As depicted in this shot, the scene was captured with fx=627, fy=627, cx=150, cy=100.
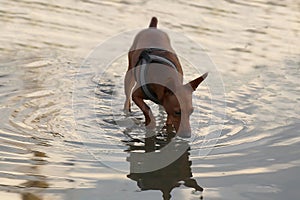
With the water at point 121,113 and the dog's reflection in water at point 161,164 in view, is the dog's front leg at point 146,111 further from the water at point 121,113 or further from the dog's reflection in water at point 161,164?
the dog's reflection in water at point 161,164

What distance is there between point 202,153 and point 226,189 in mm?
826

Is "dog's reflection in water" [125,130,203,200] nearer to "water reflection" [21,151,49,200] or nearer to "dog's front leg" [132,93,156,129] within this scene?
"dog's front leg" [132,93,156,129]

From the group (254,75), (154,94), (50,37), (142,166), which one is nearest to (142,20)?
(50,37)

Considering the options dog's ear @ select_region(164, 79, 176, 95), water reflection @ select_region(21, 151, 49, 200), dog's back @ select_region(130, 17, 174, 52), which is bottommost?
water reflection @ select_region(21, 151, 49, 200)

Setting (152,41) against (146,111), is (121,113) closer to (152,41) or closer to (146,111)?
(146,111)

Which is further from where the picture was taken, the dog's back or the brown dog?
the dog's back

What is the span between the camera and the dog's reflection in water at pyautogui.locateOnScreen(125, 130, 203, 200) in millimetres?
4945

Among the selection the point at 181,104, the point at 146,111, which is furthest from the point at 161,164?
the point at 146,111

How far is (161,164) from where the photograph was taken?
540 cm

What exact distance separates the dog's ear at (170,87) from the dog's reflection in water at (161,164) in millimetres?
478

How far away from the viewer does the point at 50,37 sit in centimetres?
934

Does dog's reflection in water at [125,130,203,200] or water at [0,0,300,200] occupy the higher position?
water at [0,0,300,200]

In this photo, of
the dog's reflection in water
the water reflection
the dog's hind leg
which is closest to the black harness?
the dog's reflection in water

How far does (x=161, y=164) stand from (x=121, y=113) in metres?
1.49
